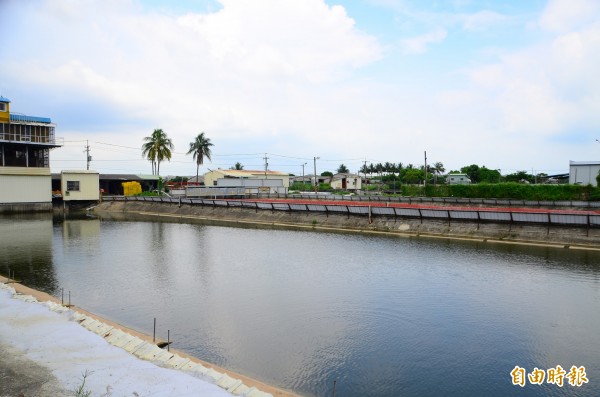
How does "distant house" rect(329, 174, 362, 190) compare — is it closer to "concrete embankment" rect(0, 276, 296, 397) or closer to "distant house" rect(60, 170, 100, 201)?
"distant house" rect(60, 170, 100, 201)

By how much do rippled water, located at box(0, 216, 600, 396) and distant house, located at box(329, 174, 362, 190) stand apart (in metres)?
89.8

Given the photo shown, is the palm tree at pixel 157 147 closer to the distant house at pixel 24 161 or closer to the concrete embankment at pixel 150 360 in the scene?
the distant house at pixel 24 161

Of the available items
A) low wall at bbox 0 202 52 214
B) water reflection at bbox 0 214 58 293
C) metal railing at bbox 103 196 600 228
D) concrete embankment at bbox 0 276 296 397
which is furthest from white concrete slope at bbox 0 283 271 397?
low wall at bbox 0 202 52 214

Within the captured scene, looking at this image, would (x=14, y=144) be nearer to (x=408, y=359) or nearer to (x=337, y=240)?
(x=337, y=240)

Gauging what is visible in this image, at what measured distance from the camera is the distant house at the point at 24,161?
72188 millimetres

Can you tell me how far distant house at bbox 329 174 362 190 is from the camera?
131 m

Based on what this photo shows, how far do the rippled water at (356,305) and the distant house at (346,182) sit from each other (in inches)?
3535

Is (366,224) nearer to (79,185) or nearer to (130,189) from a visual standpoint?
(79,185)

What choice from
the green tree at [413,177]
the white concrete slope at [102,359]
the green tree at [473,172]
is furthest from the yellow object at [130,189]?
the green tree at [473,172]

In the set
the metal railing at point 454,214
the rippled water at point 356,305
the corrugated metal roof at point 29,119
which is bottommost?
the rippled water at point 356,305

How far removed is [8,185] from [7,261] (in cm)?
4914

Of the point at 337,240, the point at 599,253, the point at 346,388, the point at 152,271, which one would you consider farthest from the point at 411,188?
the point at 346,388

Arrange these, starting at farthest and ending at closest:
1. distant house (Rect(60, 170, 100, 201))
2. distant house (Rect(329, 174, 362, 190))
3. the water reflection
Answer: distant house (Rect(329, 174, 362, 190)) → distant house (Rect(60, 170, 100, 201)) → the water reflection

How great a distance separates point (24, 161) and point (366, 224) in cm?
6277
